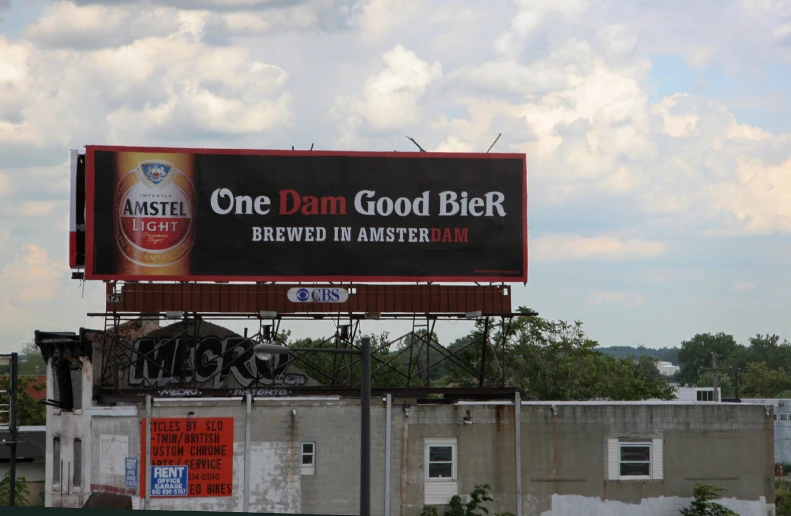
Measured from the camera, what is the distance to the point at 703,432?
3466 cm

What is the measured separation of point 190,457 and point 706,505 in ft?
53.9

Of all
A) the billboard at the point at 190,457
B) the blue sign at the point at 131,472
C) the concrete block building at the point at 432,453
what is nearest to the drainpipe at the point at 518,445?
the concrete block building at the point at 432,453

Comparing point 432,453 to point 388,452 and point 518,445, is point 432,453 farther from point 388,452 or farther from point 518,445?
point 518,445

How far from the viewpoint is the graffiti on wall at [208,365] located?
37.4 meters

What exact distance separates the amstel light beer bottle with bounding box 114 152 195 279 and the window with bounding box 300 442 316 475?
24.0 ft

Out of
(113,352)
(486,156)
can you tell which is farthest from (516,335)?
(113,352)

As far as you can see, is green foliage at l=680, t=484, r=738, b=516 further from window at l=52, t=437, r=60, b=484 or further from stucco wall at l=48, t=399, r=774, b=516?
window at l=52, t=437, r=60, b=484

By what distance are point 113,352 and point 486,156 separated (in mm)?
14776

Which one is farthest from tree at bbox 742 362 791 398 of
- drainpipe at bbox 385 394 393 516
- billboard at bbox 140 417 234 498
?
billboard at bbox 140 417 234 498

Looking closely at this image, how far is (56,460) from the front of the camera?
1526 inches

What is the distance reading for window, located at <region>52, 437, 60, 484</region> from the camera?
38625 millimetres

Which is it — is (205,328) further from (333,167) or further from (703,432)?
(703,432)

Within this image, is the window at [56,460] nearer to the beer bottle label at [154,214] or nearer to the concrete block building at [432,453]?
the concrete block building at [432,453]

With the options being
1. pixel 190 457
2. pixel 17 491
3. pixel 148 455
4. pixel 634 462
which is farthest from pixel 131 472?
pixel 17 491
